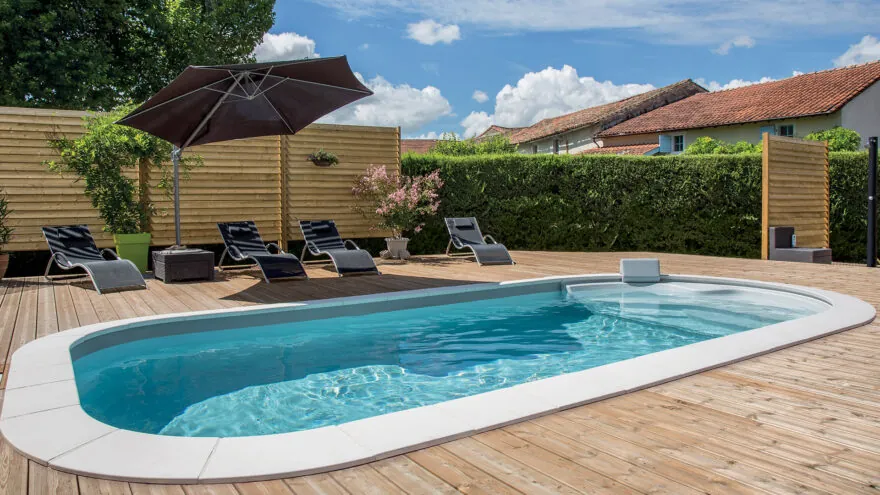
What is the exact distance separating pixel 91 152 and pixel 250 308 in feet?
14.6

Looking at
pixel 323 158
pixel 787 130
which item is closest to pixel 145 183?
pixel 323 158

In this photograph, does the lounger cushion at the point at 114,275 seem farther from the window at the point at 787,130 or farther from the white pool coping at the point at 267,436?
the window at the point at 787,130

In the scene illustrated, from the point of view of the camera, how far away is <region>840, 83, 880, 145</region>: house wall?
19.8m

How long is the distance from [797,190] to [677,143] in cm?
1285

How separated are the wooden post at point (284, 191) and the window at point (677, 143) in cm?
1760

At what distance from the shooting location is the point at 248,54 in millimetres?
21609

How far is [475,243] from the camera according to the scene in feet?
36.2

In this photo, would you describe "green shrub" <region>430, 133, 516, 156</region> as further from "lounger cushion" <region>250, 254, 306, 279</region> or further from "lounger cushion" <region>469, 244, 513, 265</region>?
"lounger cushion" <region>250, 254, 306, 279</region>

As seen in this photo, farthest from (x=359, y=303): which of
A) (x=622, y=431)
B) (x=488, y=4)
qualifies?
(x=488, y=4)

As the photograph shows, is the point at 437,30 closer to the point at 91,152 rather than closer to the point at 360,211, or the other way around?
the point at 360,211

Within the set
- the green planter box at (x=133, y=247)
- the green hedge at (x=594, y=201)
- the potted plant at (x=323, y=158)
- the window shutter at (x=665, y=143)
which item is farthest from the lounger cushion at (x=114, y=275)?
the window shutter at (x=665, y=143)

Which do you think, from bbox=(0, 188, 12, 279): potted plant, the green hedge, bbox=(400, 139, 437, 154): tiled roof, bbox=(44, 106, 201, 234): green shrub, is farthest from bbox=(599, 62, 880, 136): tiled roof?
bbox=(400, 139, 437, 154): tiled roof

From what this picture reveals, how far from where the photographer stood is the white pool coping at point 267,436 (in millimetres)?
2344

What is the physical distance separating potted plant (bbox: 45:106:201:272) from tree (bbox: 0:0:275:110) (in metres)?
7.15
